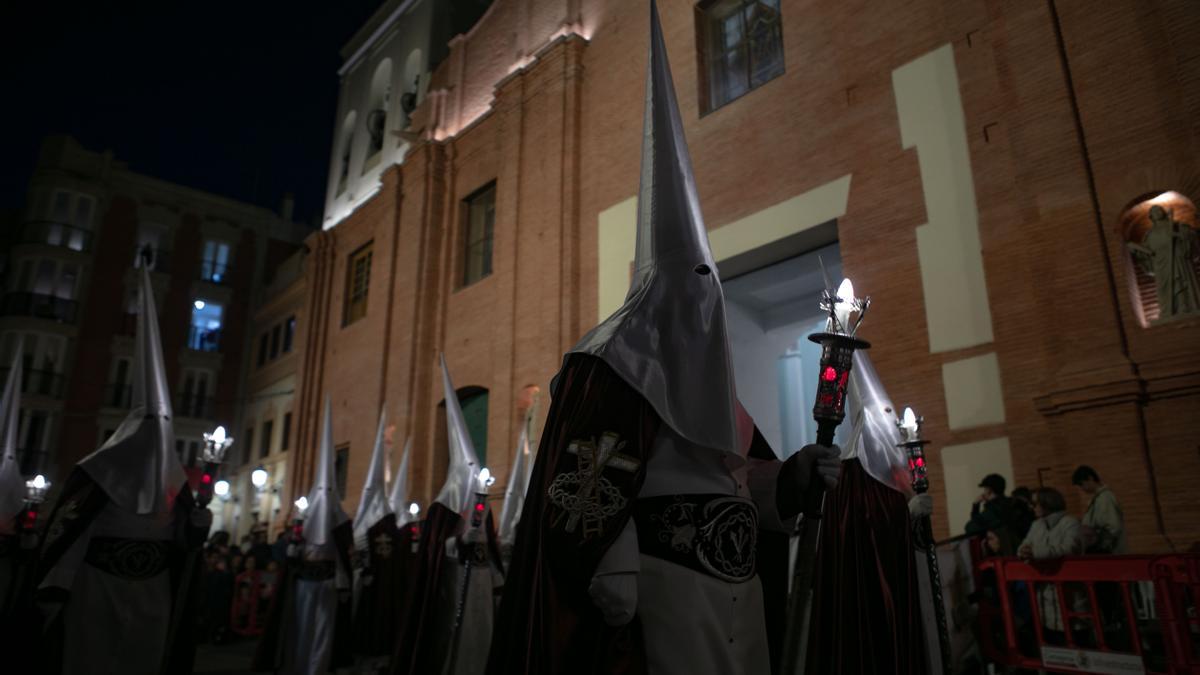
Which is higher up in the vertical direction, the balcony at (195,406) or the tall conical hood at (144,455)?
the balcony at (195,406)

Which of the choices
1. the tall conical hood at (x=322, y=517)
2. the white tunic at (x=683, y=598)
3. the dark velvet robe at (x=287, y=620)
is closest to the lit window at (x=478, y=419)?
the tall conical hood at (x=322, y=517)

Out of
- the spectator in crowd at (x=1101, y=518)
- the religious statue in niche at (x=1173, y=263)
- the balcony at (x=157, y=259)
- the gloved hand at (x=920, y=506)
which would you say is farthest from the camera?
the balcony at (x=157, y=259)

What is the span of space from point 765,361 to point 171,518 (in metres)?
8.09

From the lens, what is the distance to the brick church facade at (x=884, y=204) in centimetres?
699

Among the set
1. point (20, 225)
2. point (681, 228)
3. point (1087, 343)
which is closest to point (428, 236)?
point (1087, 343)

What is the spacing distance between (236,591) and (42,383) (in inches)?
654

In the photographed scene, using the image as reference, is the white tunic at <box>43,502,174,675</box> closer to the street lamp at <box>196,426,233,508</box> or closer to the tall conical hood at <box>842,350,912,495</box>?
the street lamp at <box>196,426,233,508</box>

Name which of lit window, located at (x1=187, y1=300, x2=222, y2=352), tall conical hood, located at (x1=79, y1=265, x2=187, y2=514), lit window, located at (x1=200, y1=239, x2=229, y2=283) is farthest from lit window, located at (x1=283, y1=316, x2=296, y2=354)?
tall conical hood, located at (x1=79, y1=265, x2=187, y2=514)

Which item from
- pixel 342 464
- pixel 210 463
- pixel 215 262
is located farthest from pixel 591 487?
pixel 215 262

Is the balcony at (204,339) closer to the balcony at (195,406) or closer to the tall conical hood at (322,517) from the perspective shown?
the balcony at (195,406)

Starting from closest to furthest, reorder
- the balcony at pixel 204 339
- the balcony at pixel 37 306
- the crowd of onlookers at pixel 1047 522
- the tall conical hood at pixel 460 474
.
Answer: the crowd of onlookers at pixel 1047 522
the tall conical hood at pixel 460 474
the balcony at pixel 37 306
the balcony at pixel 204 339

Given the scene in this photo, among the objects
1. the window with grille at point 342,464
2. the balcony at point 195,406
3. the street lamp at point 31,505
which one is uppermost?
the balcony at point 195,406

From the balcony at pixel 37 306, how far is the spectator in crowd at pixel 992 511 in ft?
92.9

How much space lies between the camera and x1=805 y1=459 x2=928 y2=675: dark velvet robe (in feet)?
15.3
